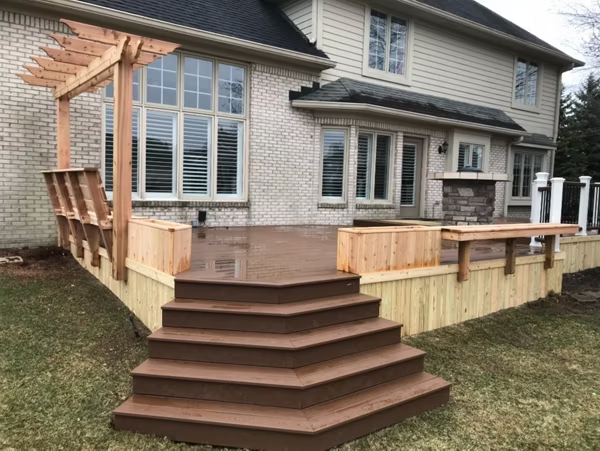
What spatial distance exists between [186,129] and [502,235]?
596cm

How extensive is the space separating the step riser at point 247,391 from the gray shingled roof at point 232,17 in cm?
653

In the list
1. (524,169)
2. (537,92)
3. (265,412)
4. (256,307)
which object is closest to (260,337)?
(256,307)

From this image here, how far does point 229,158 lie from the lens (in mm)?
9422

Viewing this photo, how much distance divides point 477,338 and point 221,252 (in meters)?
3.12

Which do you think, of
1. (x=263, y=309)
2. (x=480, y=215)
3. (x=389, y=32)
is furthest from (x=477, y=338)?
(x=389, y=32)

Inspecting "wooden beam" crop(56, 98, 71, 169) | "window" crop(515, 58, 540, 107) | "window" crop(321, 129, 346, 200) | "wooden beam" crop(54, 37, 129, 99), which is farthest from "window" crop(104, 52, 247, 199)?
"window" crop(515, 58, 540, 107)

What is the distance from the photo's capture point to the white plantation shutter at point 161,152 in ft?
28.0

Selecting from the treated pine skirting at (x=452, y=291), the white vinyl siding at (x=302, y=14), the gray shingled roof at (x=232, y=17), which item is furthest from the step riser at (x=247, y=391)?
the white vinyl siding at (x=302, y=14)

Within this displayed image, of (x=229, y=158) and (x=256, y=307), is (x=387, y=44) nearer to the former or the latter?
(x=229, y=158)

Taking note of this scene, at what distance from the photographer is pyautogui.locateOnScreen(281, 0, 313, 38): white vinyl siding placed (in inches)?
411

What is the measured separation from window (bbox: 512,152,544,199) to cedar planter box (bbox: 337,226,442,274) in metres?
11.1

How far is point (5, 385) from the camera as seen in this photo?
3.57 meters

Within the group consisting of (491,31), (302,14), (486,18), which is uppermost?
(486,18)

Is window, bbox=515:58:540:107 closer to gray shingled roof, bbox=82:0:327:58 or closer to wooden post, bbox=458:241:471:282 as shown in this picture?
gray shingled roof, bbox=82:0:327:58
